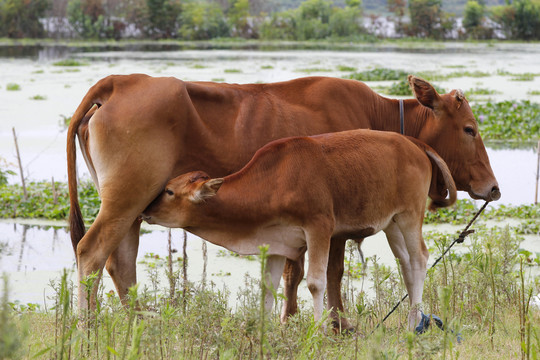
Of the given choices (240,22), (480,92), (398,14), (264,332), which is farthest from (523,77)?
(398,14)

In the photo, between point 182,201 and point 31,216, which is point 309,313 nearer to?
point 182,201

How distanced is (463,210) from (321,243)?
227 inches

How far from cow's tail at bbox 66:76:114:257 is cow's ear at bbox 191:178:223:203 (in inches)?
44.7

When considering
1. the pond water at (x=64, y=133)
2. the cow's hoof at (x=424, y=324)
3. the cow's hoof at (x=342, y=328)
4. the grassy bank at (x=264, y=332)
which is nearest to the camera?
the grassy bank at (x=264, y=332)

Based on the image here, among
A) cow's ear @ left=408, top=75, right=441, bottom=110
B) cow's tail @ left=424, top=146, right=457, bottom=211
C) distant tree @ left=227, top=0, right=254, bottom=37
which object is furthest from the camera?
distant tree @ left=227, top=0, right=254, bottom=37

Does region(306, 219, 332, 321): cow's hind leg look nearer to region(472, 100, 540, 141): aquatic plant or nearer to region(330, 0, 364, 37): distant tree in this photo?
region(472, 100, 540, 141): aquatic plant

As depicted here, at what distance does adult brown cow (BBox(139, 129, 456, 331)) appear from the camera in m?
4.59

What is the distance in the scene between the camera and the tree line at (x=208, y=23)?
2625 inches

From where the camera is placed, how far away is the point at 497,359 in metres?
4.36

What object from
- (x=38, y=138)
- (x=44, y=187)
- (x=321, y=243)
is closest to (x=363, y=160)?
(x=321, y=243)

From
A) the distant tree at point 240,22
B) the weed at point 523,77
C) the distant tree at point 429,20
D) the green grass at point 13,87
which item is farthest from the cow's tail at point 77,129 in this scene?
the distant tree at point 240,22

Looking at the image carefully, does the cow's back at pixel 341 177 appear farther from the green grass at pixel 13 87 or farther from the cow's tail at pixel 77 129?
the green grass at pixel 13 87

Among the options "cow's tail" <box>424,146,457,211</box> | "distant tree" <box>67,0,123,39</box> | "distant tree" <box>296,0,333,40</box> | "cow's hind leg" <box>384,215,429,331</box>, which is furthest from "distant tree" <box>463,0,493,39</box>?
"cow's hind leg" <box>384,215,429,331</box>

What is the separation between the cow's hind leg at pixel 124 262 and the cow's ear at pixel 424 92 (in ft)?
7.43
